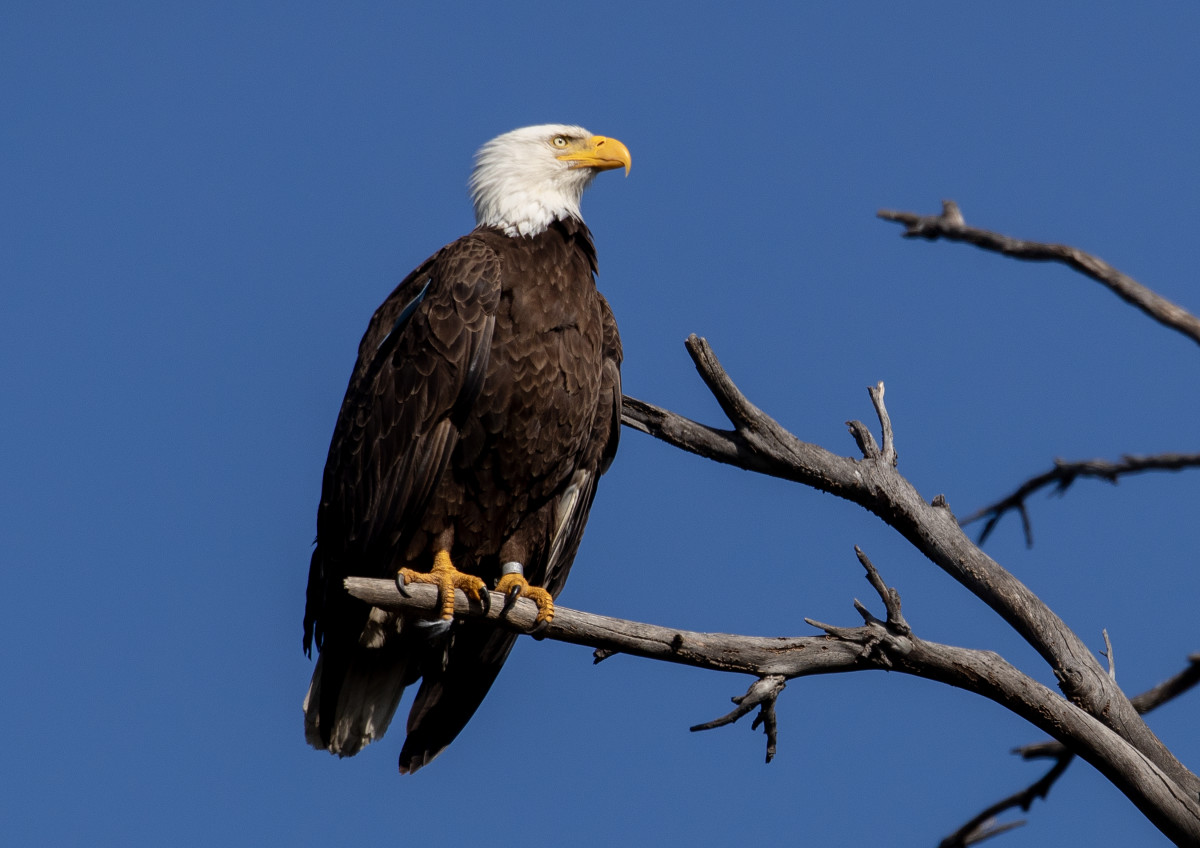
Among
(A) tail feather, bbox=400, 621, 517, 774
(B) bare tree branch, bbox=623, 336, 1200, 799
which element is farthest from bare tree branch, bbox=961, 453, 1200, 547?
(A) tail feather, bbox=400, 621, 517, 774

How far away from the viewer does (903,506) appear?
4.64 m

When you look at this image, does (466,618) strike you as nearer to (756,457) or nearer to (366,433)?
(366,433)

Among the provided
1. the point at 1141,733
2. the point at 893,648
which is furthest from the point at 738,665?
the point at 1141,733

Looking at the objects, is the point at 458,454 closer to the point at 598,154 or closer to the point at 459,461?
the point at 459,461

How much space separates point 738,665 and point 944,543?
3.79ft

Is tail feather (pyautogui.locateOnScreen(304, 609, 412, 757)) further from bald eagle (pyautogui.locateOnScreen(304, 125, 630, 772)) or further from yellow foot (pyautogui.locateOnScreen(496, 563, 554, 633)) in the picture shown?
yellow foot (pyautogui.locateOnScreen(496, 563, 554, 633))

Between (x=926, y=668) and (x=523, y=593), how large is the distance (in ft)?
5.25

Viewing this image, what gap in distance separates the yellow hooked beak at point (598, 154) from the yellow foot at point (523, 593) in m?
2.00

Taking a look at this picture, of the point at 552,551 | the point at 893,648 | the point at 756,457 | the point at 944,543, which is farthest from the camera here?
the point at 552,551

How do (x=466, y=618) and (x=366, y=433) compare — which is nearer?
(x=466, y=618)

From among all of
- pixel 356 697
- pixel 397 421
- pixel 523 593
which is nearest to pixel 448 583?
pixel 523 593

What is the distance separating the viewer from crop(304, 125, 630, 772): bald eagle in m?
4.75

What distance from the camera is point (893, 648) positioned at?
3.77 meters

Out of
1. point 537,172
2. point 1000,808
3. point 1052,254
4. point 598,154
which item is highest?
point 598,154
